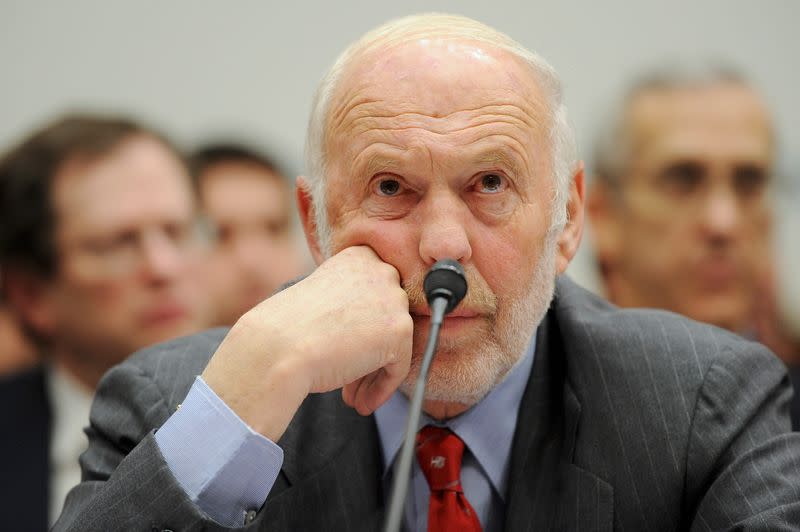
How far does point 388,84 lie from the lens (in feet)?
6.84

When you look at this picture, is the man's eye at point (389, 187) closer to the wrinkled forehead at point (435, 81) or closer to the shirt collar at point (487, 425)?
the wrinkled forehead at point (435, 81)

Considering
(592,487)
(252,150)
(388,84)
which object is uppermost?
(388,84)

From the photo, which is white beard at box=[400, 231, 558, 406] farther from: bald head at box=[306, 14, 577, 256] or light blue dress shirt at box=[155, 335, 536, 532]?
light blue dress shirt at box=[155, 335, 536, 532]

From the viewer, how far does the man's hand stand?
1916 millimetres

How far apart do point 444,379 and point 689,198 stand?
221 cm

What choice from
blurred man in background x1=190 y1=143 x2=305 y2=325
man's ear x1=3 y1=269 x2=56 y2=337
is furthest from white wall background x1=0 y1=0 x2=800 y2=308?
man's ear x1=3 y1=269 x2=56 y2=337

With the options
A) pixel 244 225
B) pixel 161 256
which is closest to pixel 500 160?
pixel 161 256

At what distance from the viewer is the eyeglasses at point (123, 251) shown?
3.81 m

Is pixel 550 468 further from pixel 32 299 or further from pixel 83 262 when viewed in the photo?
pixel 32 299

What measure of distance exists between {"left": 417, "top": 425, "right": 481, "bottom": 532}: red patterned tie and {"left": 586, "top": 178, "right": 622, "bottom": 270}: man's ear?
2229 mm

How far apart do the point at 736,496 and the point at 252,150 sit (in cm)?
361

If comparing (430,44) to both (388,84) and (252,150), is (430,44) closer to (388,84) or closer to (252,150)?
(388,84)

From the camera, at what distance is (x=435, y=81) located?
6.75 feet

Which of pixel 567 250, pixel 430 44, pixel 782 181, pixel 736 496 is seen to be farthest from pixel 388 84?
pixel 782 181
